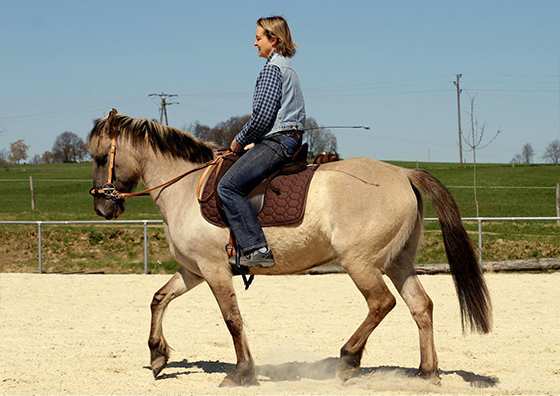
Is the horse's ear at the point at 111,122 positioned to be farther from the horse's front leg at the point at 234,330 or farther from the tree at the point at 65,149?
the tree at the point at 65,149

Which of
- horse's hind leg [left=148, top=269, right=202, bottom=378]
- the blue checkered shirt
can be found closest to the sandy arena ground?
horse's hind leg [left=148, top=269, right=202, bottom=378]

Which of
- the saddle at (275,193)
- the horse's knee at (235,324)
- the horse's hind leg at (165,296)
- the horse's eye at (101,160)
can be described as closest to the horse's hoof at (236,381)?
the horse's knee at (235,324)

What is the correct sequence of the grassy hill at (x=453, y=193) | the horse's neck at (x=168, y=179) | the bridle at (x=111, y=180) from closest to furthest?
the horse's neck at (x=168, y=179)
the bridle at (x=111, y=180)
the grassy hill at (x=453, y=193)

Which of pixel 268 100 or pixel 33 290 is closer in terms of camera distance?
pixel 268 100

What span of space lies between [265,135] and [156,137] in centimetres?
114

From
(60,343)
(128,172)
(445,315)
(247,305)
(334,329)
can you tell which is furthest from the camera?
(247,305)

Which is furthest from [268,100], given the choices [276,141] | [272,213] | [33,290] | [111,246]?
[111,246]

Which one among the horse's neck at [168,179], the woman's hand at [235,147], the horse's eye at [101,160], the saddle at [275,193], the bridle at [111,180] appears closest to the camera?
the saddle at [275,193]

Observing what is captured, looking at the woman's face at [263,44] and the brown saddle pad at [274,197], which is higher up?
the woman's face at [263,44]

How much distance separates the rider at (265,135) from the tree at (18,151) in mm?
70037

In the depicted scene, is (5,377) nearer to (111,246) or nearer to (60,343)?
(60,343)

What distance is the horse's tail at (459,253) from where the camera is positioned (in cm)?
677

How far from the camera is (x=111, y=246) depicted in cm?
2034

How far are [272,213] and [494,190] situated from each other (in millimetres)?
36318
